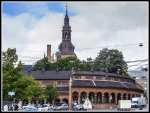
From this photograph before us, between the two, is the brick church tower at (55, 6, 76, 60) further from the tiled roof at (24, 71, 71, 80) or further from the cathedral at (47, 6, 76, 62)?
the tiled roof at (24, 71, 71, 80)

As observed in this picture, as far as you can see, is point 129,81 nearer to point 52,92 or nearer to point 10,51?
point 52,92

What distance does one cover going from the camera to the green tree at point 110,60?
135m

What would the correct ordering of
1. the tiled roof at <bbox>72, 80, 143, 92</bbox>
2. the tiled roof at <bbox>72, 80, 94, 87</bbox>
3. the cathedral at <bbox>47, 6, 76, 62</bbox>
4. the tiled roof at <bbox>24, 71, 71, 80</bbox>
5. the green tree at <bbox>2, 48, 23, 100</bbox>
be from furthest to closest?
the cathedral at <bbox>47, 6, 76, 62</bbox>, the tiled roof at <bbox>24, 71, 71, 80</bbox>, the tiled roof at <bbox>72, 80, 143, 92</bbox>, the tiled roof at <bbox>72, 80, 94, 87</bbox>, the green tree at <bbox>2, 48, 23, 100</bbox>

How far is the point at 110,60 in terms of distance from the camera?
452ft

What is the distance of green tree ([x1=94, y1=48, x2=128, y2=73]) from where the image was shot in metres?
135

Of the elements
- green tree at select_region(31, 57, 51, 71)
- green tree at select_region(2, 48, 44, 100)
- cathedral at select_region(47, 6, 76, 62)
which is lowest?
green tree at select_region(2, 48, 44, 100)

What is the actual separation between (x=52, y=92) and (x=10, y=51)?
42.3m

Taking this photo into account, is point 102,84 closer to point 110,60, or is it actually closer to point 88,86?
point 88,86

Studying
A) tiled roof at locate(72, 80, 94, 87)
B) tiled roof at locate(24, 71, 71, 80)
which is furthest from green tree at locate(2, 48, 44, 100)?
tiled roof at locate(24, 71, 71, 80)

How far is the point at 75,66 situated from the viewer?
132250 millimetres

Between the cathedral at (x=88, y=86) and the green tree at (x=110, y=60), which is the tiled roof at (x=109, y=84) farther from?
the green tree at (x=110, y=60)

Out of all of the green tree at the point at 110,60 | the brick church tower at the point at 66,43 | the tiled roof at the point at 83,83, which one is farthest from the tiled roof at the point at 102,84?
the brick church tower at the point at 66,43

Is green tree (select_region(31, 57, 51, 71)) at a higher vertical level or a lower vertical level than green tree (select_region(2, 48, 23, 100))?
higher

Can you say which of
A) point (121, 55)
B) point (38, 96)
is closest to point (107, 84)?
point (121, 55)
